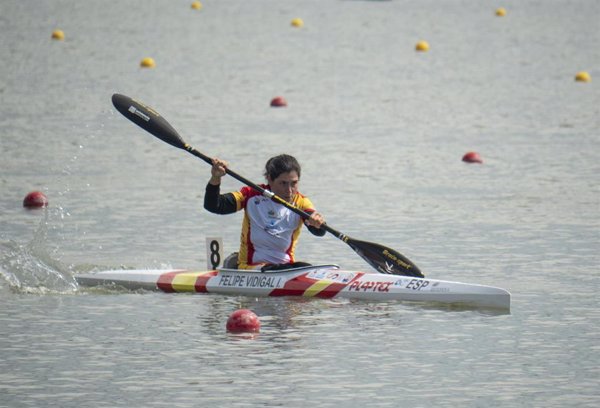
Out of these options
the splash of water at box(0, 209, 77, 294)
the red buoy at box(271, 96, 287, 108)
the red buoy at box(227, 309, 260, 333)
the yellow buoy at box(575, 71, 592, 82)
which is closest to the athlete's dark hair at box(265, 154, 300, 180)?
the red buoy at box(227, 309, 260, 333)

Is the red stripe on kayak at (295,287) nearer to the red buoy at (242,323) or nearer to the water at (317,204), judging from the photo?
the water at (317,204)

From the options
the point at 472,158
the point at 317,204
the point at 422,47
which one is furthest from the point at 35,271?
the point at 422,47

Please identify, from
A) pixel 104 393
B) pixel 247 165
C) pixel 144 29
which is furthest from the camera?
pixel 144 29

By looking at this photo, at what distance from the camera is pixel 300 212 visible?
13125 mm

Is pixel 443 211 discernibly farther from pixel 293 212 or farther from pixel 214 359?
pixel 214 359

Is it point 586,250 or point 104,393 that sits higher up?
point 586,250

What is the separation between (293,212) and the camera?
44.0 ft

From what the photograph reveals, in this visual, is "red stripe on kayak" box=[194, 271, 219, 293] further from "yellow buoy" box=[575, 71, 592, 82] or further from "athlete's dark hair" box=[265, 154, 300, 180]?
"yellow buoy" box=[575, 71, 592, 82]

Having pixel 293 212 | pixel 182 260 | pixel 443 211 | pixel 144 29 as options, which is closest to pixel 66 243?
pixel 182 260

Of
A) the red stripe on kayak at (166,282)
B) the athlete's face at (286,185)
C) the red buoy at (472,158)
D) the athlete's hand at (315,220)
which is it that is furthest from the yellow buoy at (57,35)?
the athlete's hand at (315,220)

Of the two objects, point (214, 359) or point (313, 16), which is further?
point (313, 16)

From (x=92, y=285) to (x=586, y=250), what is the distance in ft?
15.6

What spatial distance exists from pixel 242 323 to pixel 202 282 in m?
1.78

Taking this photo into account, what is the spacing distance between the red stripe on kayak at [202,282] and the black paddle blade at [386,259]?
1.25m
